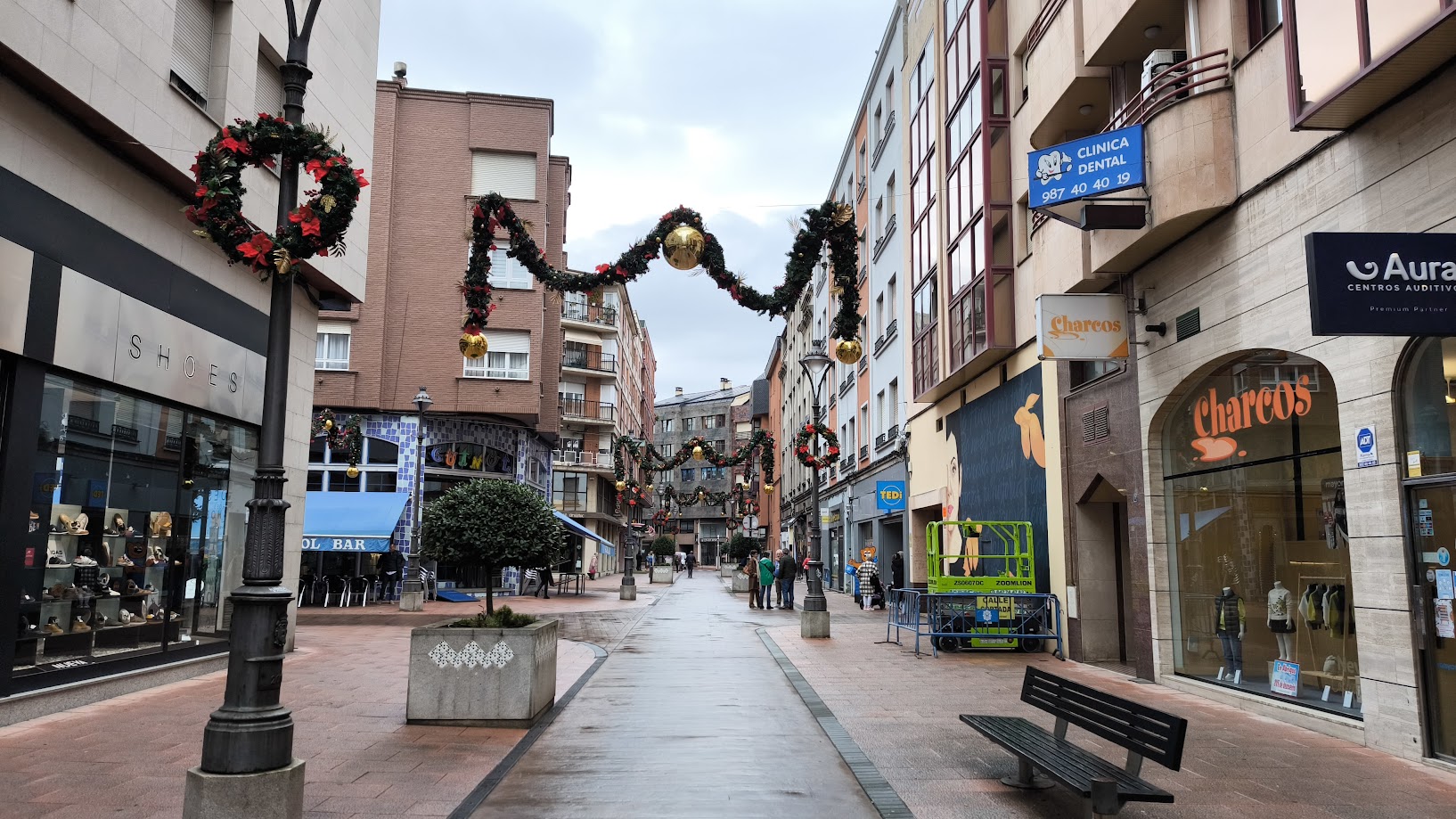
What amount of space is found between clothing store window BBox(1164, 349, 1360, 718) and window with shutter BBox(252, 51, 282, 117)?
12.4 meters

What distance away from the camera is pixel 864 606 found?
91.2 ft

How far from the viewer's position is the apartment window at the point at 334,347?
109 ft

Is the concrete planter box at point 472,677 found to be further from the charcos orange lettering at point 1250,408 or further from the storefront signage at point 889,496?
the storefront signage at point 889,496

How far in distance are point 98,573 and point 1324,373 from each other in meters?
12.4

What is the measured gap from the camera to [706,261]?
11.3 m

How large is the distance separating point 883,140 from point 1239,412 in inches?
861

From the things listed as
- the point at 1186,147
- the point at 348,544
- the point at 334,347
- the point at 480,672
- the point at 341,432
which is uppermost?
the point at 334,347

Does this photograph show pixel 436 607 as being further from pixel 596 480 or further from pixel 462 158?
pixel 596 480

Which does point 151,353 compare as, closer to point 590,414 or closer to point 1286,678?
point 1286,678

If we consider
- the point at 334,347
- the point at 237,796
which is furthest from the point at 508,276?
the point at 237,796

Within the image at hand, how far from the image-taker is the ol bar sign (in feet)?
36.3

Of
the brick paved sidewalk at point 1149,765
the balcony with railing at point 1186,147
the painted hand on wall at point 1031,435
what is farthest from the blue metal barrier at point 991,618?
the balcony with railing at point 1186,147

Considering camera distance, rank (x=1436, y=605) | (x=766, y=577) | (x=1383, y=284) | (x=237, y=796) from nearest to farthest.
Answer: (x=237, y=796), (x=1383, y=284), (x=1436, y=605), (x=766, y=577)

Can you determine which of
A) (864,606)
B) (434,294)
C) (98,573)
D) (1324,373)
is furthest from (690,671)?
(434,294)
